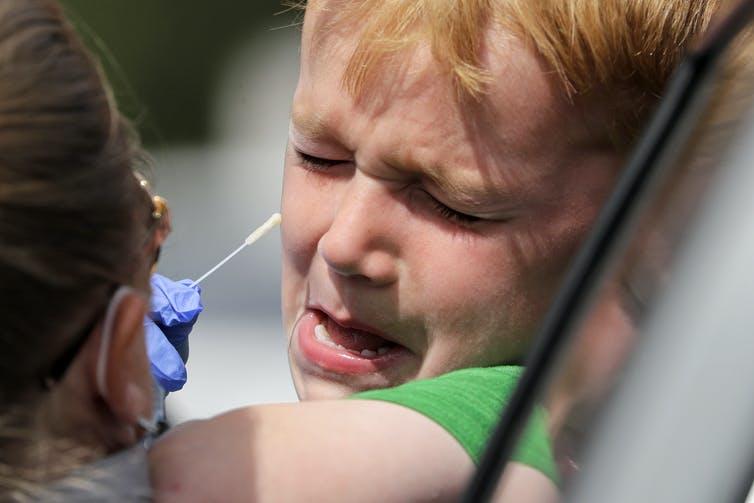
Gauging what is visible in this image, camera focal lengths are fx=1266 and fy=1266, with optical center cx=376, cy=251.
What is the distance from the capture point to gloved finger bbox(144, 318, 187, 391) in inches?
64.5

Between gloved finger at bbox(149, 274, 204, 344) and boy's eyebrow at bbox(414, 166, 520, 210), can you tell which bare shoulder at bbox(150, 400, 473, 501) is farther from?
gloved finger at bbox(149, 274, 204, 344)

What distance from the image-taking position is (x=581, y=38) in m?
1.27

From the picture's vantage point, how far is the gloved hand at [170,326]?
1646 mm

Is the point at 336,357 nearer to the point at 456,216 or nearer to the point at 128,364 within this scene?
the point at 456,216

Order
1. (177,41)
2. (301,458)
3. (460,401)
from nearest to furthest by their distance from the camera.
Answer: (301,458) < (460,401) < (177,41)

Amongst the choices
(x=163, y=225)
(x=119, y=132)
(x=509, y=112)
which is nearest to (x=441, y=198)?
(x=509, y=112)

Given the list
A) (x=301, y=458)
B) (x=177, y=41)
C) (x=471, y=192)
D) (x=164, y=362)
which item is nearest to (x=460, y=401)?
(x=301, y=458)

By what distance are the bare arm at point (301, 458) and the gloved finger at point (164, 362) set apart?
724mm

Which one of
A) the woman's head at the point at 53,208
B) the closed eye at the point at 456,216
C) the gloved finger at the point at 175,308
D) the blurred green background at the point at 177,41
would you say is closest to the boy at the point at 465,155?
the closed eye at the point at 456,216

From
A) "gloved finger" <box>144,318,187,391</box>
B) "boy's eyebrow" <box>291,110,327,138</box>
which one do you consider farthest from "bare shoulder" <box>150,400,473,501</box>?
"gloved finger" <box>144,318,187,391</box>

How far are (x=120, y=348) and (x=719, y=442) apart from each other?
14.9 inches

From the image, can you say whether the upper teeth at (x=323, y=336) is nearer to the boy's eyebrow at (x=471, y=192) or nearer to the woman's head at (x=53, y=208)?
the boy's eyebrow at (x=471, y=192)

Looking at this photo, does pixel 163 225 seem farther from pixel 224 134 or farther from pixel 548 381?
pixel 224 134

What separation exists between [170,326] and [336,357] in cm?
42
